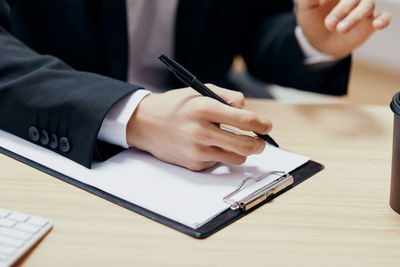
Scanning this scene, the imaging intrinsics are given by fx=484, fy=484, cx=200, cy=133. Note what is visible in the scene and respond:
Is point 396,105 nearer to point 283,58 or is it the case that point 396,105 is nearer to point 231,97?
point 231,97

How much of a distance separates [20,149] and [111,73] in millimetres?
428

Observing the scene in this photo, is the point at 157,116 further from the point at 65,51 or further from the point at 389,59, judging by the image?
Answer: the point at 389,59

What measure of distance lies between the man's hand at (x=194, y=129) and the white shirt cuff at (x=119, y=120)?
0.01 metres

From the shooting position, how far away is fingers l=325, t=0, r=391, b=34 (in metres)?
0.89

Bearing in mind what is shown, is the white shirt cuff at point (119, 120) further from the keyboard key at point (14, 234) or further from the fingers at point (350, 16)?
the fingers at point (350, 16)

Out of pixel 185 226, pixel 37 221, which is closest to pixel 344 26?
pixel 185 226

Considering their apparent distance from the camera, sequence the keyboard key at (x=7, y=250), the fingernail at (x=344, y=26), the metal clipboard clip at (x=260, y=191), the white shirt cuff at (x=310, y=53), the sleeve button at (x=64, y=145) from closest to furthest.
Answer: the keyboard key at (x=7, y=250) < the metal clipboard clip at (x=260, y=191) < the sleeve button at (x=64, y=145) < the fingernail at (x=344, y=26) < the white shirt cuff at (x=310, y=53)

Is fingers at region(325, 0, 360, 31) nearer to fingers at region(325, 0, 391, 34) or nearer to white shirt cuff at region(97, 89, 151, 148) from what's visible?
fingers at region(325, 0, 391, 34)

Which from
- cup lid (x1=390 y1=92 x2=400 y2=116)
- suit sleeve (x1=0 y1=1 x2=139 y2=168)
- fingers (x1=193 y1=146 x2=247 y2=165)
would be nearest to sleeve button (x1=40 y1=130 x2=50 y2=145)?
suit sleeve (x1=0 y1=1 x2=139 y2=168)

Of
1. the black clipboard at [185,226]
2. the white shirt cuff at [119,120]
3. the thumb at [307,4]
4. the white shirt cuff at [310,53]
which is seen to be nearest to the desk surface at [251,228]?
the black clipboard at [185,226]

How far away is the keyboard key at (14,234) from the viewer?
1.69 feet

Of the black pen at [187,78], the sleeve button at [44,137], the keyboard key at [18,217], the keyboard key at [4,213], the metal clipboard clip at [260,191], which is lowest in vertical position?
the keyboard key at [4,213]

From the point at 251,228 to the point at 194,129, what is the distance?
162mm

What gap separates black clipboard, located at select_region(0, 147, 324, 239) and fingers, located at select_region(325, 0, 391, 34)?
1.01ft
